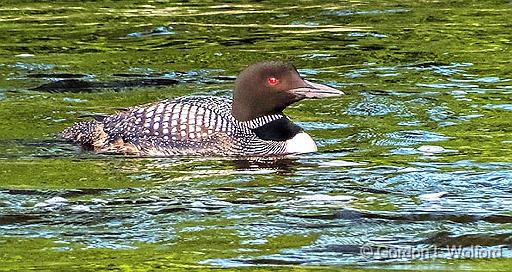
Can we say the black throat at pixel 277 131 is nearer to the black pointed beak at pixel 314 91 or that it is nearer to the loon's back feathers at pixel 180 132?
the loon's back feathers at pixel 180 132

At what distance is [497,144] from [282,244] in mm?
3428

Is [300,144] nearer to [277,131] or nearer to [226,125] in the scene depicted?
[277,131]

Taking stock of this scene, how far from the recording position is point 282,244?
26.7 ft

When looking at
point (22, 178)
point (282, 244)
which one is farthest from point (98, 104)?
point (282, 244)

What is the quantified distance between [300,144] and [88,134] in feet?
5.52

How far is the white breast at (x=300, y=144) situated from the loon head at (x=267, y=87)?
1.07 feet

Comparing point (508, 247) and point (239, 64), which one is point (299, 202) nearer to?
point (508, 247)

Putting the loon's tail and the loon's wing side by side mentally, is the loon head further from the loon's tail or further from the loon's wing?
the loon's tail

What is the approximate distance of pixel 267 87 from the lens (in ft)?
36.6

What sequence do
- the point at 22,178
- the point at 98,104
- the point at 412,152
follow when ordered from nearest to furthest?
1. the point at 22,178
2. the point at 412,152
3. the point at 98,104

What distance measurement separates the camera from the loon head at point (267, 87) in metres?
11.2

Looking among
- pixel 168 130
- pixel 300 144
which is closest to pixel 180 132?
pixel 168 130

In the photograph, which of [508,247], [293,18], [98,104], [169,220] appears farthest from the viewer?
[293,18]

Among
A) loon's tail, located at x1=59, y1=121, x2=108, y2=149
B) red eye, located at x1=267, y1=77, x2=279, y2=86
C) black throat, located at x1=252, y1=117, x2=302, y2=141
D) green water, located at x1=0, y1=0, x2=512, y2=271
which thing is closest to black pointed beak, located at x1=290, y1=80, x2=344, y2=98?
red eye, located at x1=267, y1=77, x2=279, y2=86
